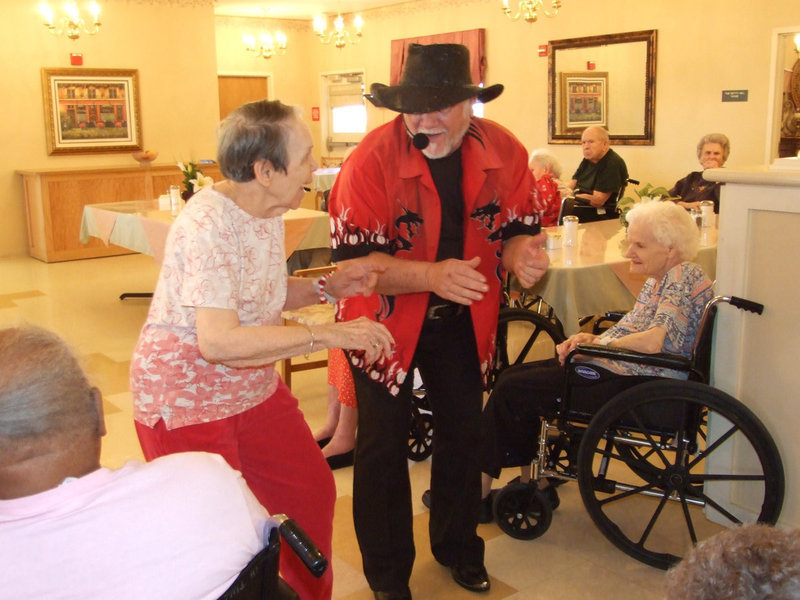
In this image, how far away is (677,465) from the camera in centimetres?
248

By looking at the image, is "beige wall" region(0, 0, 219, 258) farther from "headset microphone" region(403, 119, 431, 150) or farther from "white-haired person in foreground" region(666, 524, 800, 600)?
"white-haired person in foreground" region(666, 524, 800, 600)

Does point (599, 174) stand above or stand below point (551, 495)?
above

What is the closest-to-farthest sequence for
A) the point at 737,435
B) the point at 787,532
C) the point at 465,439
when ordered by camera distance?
the point at 787,532
the point at 465,439
the point at 737,435

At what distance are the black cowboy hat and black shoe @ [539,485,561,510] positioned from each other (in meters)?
1.30

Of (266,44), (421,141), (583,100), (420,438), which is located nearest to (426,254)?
(421,141)

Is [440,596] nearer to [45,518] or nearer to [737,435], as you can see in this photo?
[737,435]

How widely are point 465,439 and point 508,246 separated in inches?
21.7

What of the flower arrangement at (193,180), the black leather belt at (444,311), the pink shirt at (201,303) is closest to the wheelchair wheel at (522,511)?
the black leather belt at (444,311)

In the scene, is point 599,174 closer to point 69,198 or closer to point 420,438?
point 420,438

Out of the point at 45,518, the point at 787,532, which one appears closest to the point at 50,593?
the point at 45,518

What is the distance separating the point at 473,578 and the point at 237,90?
446 inches

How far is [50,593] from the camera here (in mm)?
1064

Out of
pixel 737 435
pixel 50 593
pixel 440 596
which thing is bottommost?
pixel 440 596

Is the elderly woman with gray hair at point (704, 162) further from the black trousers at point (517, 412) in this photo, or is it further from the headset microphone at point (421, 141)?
the headset microphone at point (421, 141)
